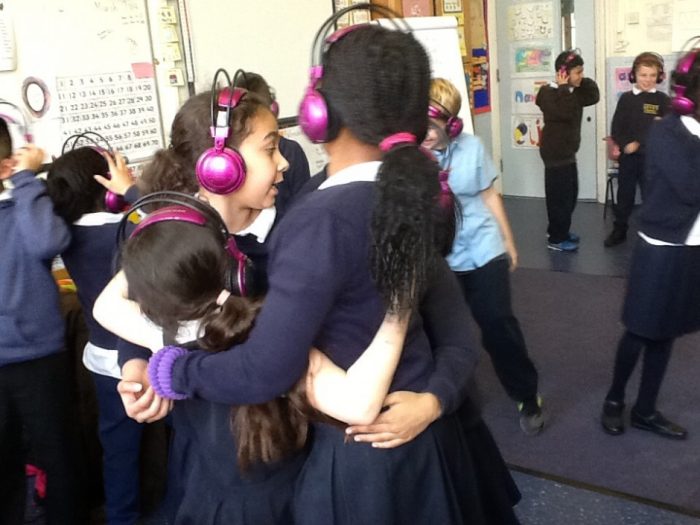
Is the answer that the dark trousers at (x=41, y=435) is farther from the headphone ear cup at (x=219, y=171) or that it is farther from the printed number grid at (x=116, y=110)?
the printed number grid at (x=116, y=110)

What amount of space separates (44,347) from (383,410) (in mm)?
1189

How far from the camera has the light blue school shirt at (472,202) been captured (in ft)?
7.85

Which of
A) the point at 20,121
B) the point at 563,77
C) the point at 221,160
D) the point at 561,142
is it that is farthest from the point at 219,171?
the point at 563,77

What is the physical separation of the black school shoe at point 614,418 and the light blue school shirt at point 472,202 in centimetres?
66

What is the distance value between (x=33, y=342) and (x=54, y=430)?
262 millimetres

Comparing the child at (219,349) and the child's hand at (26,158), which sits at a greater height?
the child's hand at (26,158)

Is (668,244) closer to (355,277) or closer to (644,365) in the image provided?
(644,365)

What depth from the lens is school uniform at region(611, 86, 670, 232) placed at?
4625 mm

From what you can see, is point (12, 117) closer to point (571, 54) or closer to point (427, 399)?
point (427, 399)

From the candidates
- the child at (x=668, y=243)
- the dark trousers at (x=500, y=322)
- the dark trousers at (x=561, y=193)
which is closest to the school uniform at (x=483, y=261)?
the dark trousers at (x=500, y=322)

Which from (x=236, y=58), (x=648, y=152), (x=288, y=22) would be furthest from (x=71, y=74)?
(x=648, y=152)

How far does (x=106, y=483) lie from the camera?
7.00 feet

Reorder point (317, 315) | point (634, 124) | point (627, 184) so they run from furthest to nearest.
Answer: point (627, 184) → point (634, 124) → point (317, 315)

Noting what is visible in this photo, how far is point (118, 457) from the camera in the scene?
6.90 ft
